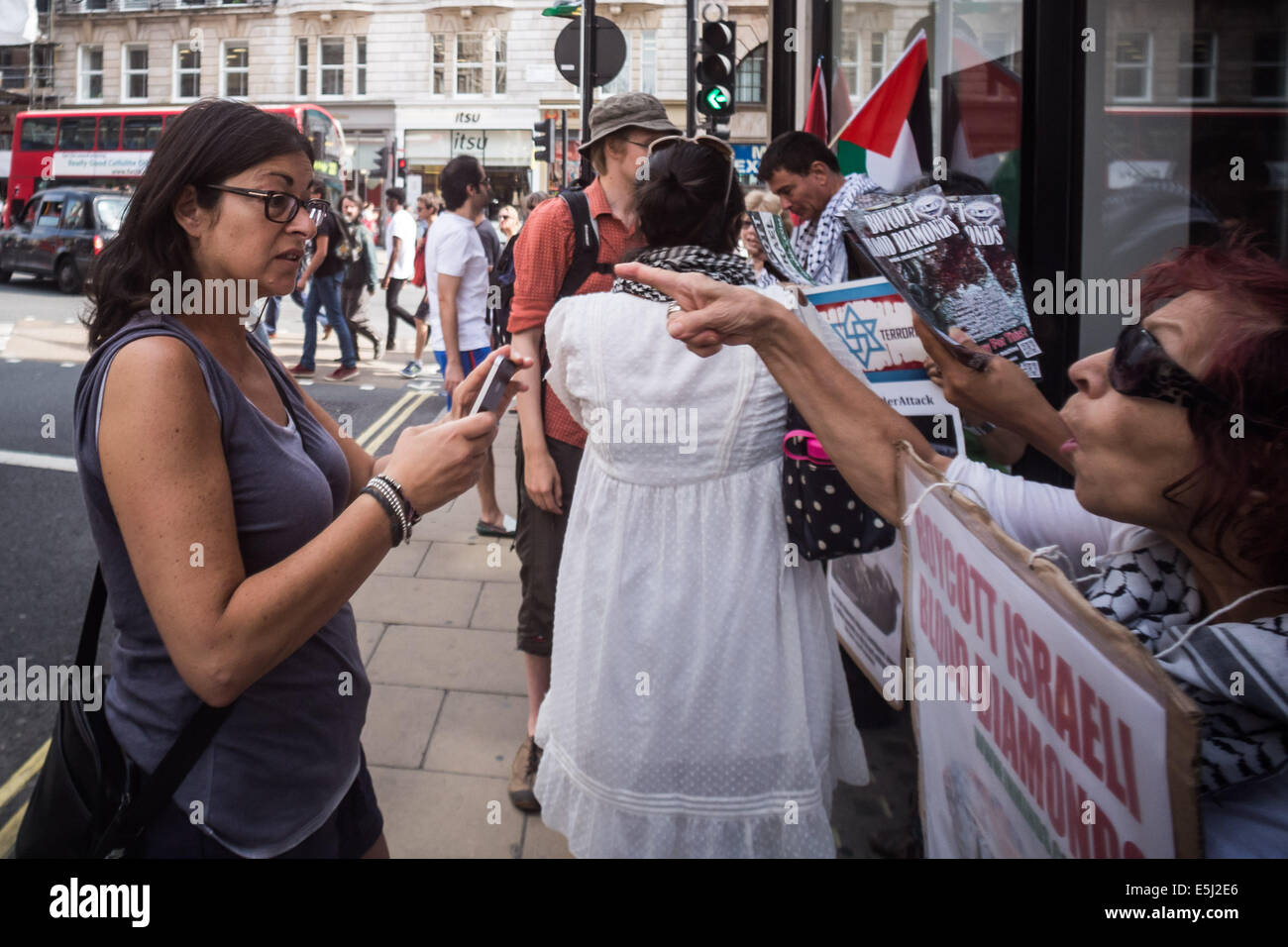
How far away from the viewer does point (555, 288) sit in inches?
117

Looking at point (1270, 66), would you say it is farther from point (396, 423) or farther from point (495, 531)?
point (396, 423)

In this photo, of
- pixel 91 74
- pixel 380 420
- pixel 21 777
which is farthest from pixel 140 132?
pixel 21 777

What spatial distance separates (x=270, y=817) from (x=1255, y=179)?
3.28 m

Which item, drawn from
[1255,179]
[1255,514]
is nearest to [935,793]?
[1255,514]

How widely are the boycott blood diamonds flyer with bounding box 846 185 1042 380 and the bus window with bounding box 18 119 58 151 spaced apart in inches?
1247

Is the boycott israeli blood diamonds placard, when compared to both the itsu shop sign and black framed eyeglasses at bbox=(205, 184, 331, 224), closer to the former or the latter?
black framed eyeglasses at bbox=(205, 184, 331, 224)

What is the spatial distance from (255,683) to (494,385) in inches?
23.5

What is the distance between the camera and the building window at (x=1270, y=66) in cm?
297

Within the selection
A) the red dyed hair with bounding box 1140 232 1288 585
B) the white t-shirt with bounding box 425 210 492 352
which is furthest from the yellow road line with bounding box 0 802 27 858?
the white t-shirt with bounding box 425 210 492 352

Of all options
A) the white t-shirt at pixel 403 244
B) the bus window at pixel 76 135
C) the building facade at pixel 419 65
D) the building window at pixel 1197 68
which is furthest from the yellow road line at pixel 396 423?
the building facade at pixel 419 65

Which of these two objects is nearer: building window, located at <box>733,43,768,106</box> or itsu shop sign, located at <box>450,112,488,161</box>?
building window, located at <box>733,43,768,106</box>

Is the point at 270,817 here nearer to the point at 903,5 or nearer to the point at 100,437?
the point at 100,437

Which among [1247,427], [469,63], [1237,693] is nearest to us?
[1237,693]

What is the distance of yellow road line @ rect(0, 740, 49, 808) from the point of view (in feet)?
9.82
